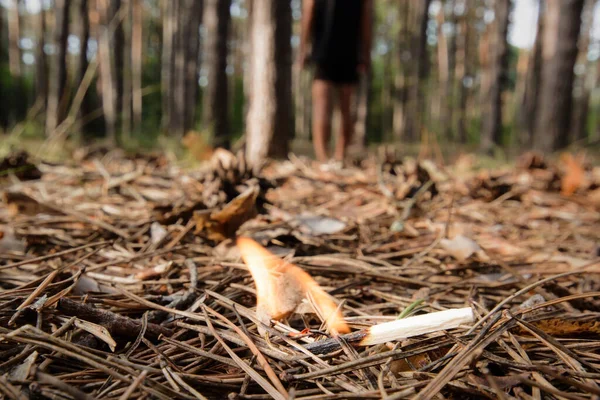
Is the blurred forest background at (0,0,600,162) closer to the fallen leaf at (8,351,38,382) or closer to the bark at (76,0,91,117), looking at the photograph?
the bark at (76,0,91,117)

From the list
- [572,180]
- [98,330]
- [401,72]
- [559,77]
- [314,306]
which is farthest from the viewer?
[401,72]

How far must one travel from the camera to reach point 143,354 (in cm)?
74

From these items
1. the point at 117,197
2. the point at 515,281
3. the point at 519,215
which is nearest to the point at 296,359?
the point at 515,281

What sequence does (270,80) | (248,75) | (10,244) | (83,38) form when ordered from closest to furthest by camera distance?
1. (10,244)
2. (270,80)
3. (83,38)
4. (248,75)

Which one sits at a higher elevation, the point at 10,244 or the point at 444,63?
the point at 444,63

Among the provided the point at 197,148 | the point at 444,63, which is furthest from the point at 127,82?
the point at 197,148

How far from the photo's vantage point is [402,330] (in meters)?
0.75

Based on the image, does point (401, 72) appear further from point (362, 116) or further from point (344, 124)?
point (344, 124)

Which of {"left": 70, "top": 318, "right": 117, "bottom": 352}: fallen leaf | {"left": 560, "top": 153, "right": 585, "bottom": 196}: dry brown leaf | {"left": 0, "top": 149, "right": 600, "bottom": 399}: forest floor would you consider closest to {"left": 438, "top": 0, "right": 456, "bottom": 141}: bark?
{"left": 560, "top": 153, "right": 585, "bottom": 196}: dry brown leaf

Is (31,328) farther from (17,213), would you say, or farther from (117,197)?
(117,197)

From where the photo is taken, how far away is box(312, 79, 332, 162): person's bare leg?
3652mm

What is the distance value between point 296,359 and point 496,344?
0.35 m

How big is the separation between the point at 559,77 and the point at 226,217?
5.50 metres

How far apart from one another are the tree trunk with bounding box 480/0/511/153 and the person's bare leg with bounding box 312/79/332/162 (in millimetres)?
4830
